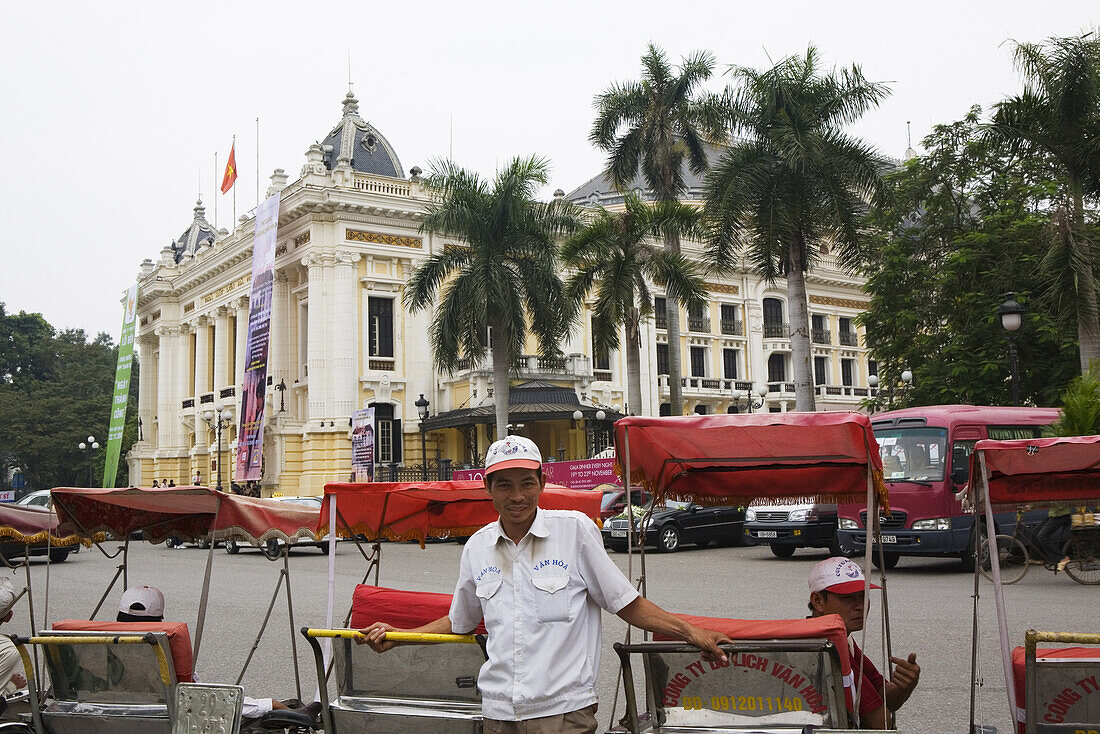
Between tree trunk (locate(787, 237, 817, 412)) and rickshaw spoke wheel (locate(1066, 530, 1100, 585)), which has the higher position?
tree trunk (locate(787, 237, 817, 412))

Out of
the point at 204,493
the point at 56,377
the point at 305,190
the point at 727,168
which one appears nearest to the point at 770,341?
the point at 305,190

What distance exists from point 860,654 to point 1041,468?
1.82 metres

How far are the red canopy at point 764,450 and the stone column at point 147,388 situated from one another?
59.4m

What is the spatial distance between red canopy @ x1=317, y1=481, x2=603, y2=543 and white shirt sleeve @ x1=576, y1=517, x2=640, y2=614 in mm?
3943

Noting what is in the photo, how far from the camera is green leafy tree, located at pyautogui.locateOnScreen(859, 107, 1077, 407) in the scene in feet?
89.7

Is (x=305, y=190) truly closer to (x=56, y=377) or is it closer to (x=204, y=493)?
(x=204, y=493)

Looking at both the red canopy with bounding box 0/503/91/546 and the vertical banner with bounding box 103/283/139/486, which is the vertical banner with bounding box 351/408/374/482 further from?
the red canopy with bounding box 0/503/91/546

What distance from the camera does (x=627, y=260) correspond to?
97.7ft

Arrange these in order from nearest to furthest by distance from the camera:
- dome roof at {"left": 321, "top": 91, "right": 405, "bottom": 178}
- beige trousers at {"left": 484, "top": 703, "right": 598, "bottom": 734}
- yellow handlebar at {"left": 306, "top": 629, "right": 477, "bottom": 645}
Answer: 1. beige trousers at {"left": 484, "top": 703, "right": 598, "bottom": 734}
2. yellow handlebar at {"left": 306, "top": 629, "right": 477, "bottom": 645}
3. dome roof at {"left": 321, "top": 91, "right": 405, "bottom": 178}

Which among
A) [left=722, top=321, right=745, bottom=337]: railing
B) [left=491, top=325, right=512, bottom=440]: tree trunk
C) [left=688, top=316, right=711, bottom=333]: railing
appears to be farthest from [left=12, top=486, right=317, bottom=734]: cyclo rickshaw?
[left=722, top=321, right=745, bottom=337]: railing

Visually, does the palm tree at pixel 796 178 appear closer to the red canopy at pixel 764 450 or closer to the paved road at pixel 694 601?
the paved road at pixel 694 601

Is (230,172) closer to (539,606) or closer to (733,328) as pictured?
(733,328)

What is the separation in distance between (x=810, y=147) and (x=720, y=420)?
21043 millimetres

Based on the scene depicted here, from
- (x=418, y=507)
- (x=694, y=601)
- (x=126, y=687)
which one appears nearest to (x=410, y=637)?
(x=126, y=687)
